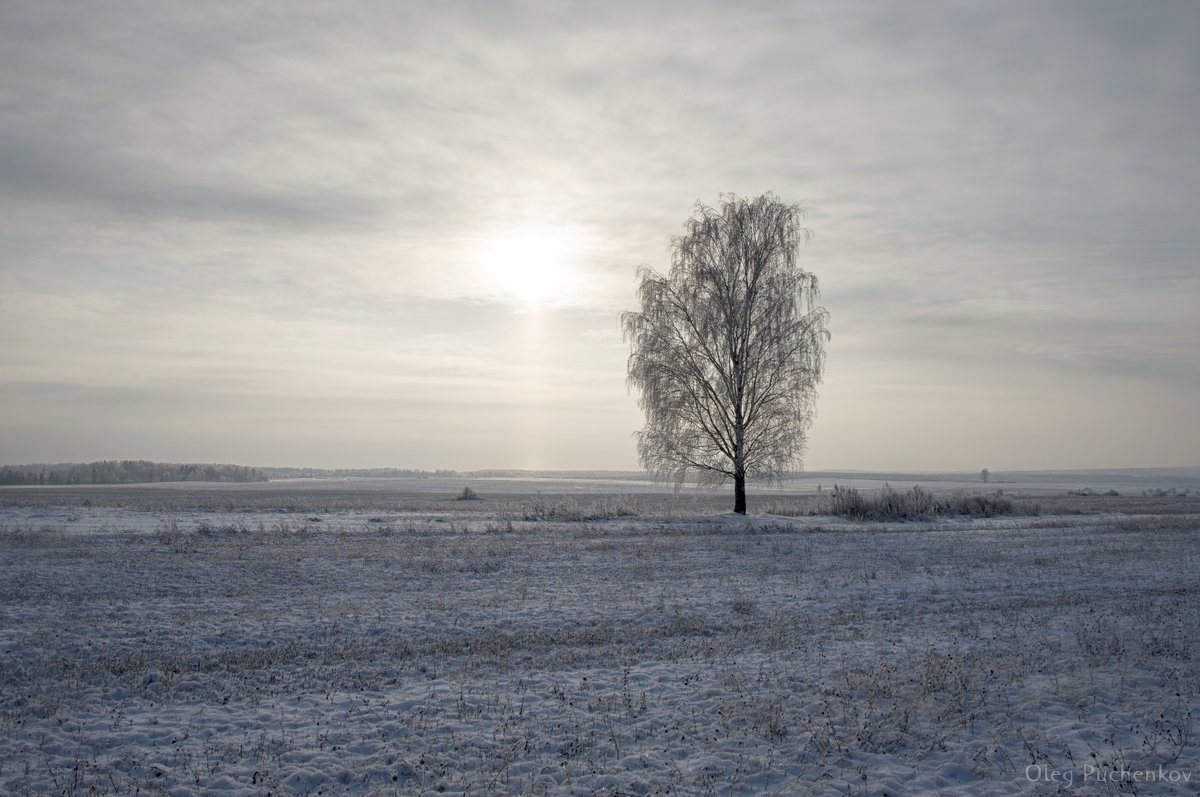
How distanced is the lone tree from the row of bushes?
473cm

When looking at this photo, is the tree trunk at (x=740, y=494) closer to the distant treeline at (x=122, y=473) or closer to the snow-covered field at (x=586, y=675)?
the snow-covered field at (x=586, y=675)

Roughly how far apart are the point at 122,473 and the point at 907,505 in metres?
140

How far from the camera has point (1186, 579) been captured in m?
15.1

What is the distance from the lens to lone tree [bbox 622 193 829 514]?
3294cm

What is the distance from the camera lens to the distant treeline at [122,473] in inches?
4220

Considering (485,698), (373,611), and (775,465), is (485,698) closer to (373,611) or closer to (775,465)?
(373,611)

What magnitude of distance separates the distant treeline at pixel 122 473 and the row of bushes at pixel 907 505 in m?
115

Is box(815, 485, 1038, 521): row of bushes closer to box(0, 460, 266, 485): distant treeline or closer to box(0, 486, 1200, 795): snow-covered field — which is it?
box(0, 486, 1200, 795): snow-covered field

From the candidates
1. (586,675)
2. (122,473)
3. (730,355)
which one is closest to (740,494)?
(730,355)

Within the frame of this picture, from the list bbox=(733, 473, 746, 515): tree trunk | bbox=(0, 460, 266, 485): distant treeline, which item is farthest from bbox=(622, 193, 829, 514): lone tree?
bbox=(0, 460, 266, 485): distant treeline

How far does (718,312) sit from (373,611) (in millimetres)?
24766

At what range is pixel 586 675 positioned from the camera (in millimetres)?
8742

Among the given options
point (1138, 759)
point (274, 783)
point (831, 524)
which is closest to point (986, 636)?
point (1138, 759)

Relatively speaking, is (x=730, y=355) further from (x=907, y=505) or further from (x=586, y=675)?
(x=586, y=675)
